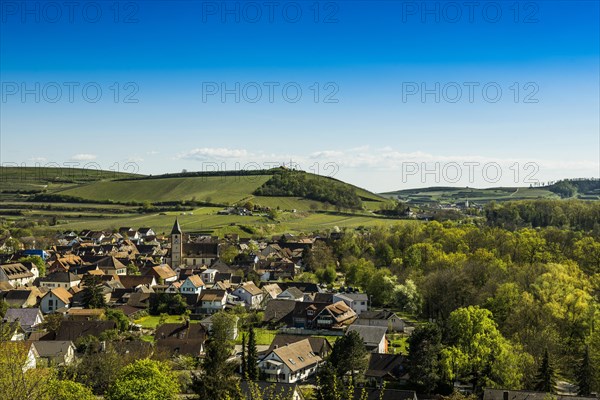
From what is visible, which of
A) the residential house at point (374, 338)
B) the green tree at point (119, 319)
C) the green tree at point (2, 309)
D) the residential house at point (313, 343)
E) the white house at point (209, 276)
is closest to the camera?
the residential house at point (313, 343)

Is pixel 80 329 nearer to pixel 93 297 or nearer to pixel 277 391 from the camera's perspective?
pixel 93 297

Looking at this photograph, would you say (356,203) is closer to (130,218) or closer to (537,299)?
(130,218)

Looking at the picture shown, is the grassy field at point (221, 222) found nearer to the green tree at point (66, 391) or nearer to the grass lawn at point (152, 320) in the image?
the grass lawn at point (152, 320)

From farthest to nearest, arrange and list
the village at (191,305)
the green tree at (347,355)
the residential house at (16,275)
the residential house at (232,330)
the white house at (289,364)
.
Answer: the residential house at (16,275), the residential house at (232,330), the village at (191,305), the white house at (289,364), the green tree at (347,355)

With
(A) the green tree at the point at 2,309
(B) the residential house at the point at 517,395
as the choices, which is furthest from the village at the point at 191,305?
(B) the residential house at the point at 517,395

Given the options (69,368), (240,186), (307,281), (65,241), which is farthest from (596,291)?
(240,186)

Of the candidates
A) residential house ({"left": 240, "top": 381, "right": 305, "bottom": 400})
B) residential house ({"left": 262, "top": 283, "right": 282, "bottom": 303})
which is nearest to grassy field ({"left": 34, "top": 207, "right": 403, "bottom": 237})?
residential house ({"left": 262, "top": 283, "right": 282, "bottom": 303})

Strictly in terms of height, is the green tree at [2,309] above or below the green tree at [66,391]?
below
